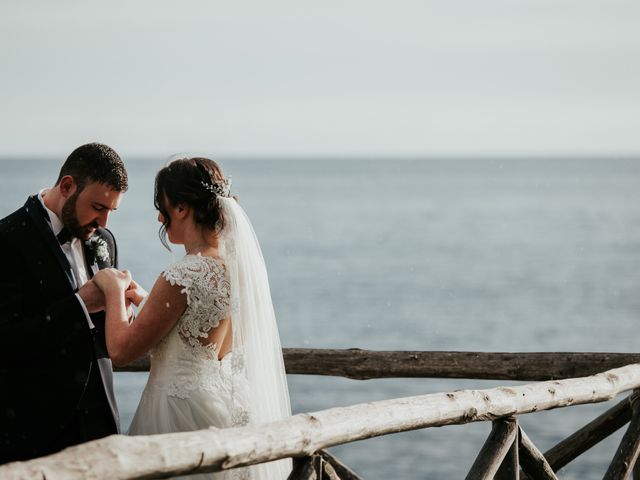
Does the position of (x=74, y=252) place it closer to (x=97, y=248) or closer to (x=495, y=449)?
(x=97, y=248)

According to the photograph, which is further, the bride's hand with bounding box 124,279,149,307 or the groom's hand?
the bride's hand with bounding box 124,279,149,307

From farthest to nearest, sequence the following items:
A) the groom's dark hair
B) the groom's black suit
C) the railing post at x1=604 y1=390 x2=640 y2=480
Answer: the railing post at x1=604 y1=390 x2=640 y2=480 < the groom's dark hair < the groom's black suit

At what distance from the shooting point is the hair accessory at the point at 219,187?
482cm

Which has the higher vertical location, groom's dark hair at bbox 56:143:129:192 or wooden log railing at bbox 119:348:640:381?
groom's dark hair at bbox 56:143:129:192

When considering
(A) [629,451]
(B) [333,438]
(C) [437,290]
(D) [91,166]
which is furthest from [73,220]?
(C) [437,290]

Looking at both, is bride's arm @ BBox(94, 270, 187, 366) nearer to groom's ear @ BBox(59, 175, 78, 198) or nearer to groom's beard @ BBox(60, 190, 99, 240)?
groom's beard @ BBox(60, 190, 99, 240)

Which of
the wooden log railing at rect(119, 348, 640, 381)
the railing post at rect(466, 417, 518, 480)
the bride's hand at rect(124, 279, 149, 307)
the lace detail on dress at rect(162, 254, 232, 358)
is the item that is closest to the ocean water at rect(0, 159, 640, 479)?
the wooden log railing at rect(119, 348, 640, 381)

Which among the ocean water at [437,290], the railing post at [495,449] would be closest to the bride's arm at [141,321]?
the railing post at [495,449]

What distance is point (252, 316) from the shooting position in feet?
16.7

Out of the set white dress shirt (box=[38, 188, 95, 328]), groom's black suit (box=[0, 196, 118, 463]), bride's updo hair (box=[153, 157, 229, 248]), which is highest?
bride's updo hair (box=[153, 157, 229, 248])

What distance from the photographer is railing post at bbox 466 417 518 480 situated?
4.80 m

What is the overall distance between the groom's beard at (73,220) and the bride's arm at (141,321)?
0.28 metres

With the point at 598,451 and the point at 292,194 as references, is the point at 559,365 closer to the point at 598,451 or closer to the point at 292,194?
the point at 598,451

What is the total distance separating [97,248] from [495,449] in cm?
200
